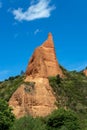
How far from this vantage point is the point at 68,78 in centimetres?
16850

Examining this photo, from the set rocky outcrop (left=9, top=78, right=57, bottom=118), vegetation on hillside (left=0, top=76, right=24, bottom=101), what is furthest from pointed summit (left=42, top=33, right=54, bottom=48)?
rocky outcrop (left=9, top=78, right=57, bottom=118)

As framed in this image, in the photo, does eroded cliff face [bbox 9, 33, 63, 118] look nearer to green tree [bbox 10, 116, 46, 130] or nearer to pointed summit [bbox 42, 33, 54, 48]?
pointed summit [bbox 42, 33, 54, 48]

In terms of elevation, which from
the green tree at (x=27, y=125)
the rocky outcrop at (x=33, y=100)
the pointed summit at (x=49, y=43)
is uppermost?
the pointed summit at (x=49, y=43)

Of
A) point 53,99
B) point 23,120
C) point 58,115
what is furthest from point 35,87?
point 23,120

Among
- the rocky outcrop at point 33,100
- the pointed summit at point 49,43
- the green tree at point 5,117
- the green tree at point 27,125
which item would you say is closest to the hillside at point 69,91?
the rocky outcrop at point 33,100

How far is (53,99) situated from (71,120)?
33291 millimetres

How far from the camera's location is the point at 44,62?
157250mm

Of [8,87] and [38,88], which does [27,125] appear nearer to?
[38,88]

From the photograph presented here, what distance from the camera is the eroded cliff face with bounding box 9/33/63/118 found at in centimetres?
14225

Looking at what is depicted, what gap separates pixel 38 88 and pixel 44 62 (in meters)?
12.6

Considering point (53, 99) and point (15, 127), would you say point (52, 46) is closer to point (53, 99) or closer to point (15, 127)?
point (53, 99)

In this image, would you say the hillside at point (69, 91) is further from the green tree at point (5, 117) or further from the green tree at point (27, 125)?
the green tree at point (5, 117)

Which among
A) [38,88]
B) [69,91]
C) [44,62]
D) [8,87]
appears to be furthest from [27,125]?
[8,87]

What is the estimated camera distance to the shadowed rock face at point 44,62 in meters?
154
